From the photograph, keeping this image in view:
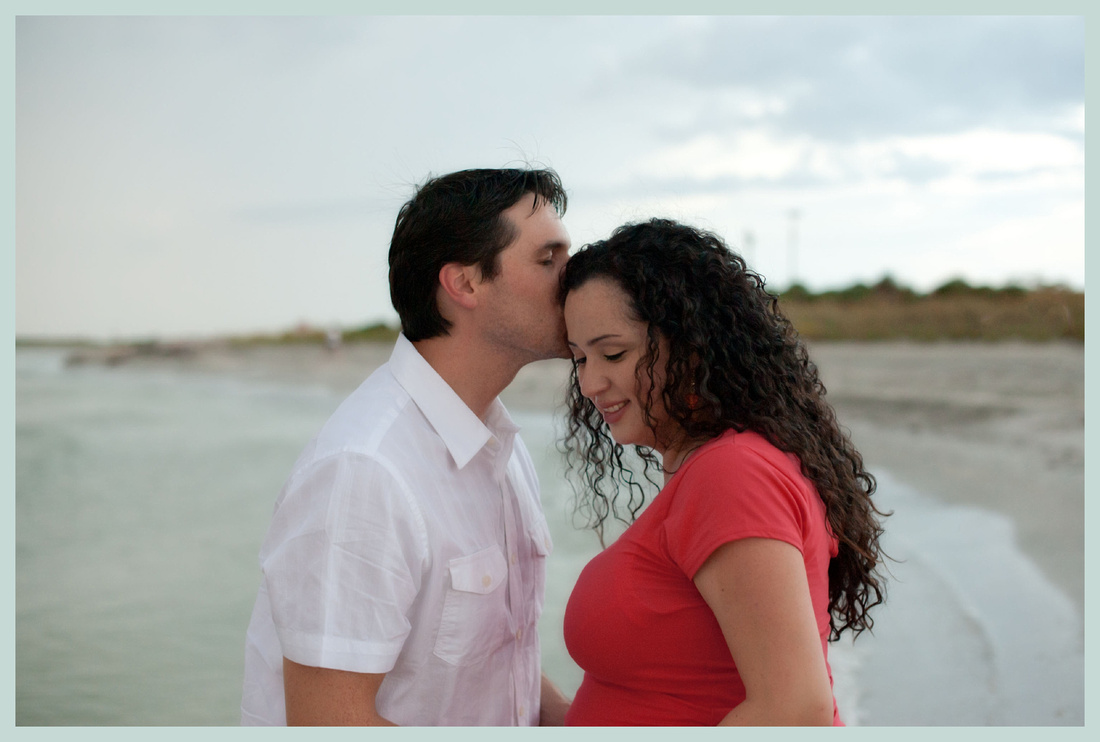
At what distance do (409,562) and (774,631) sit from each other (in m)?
0.75

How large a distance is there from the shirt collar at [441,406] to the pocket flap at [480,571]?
22 centimetres

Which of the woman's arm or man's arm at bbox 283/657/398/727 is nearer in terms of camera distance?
the woman's arm

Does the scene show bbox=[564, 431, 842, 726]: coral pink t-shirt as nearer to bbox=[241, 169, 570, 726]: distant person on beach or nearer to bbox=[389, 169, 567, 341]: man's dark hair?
bbox=[241, 169, 570, 726]: distant person on beach

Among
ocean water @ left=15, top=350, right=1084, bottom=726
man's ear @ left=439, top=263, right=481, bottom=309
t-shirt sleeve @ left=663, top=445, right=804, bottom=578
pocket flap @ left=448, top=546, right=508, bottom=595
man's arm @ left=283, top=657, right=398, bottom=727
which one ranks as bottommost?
ocean water @ left=15, top=350, right=1084, bottom=726

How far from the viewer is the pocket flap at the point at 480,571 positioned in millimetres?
1921

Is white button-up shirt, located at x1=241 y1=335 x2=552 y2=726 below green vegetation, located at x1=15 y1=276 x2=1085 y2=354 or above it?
above

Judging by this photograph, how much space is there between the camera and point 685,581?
5.53ft

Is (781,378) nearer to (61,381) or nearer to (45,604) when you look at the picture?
(45,604)

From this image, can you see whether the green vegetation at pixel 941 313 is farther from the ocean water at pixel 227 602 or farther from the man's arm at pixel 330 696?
the man's arm at pixel 330 696

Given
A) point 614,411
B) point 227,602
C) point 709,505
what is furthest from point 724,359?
point 227,602

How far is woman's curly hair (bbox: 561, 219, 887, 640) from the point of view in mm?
1826

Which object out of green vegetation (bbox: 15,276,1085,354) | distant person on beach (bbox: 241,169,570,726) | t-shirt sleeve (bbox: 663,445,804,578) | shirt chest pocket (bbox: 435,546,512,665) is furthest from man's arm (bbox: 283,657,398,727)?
green vegetation (bbox: 15,276,1085,354)

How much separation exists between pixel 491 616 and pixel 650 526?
21.3 inches

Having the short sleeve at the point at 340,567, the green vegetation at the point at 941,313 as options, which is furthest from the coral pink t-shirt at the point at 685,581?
the green vegetation at the point at 941,313
